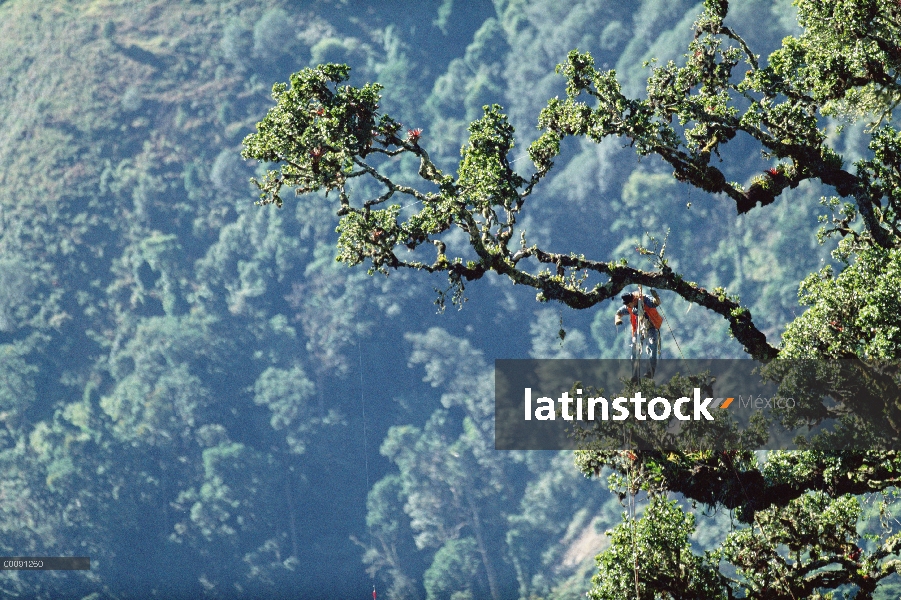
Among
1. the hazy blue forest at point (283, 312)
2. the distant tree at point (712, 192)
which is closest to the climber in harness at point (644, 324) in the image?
the distant tree at point (712, 192)

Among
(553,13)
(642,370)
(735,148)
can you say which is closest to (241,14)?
(553,13)

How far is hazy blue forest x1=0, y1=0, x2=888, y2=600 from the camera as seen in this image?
97.6m

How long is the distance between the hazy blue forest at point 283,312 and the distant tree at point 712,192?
69.6 metres

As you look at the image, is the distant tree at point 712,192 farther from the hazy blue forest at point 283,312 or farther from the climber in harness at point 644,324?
the hazy blue forest at point 283,312

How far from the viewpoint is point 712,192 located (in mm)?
14016

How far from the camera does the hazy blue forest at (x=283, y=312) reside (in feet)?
320

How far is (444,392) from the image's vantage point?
104m

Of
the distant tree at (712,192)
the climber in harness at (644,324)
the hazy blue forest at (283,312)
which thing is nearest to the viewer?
the distant tree at (712,192)

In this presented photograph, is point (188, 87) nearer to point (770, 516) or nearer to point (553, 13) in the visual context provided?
point (553, 13)

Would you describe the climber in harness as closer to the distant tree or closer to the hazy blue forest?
the distant tree

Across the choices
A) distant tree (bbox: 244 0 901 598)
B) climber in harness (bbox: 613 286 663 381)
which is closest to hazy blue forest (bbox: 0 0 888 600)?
climber in harness (bbox: 613 286 663 381)

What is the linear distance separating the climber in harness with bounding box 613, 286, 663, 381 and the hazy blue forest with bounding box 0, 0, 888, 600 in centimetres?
6742

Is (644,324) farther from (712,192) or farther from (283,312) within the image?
(283,312)

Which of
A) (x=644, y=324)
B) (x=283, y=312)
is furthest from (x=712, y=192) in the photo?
(x=283, y=312)
